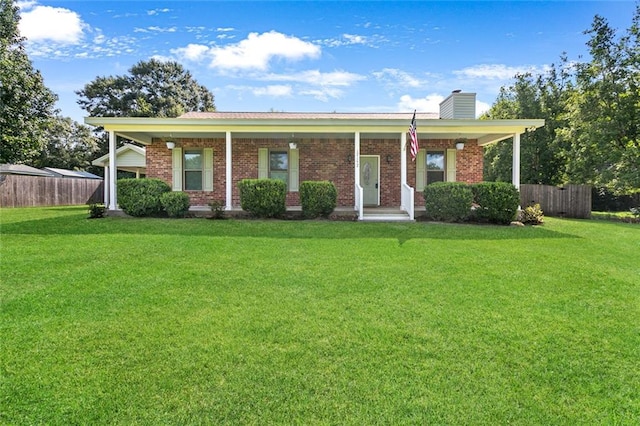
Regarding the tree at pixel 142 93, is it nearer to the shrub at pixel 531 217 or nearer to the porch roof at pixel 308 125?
the porch roof at pixel 308 125

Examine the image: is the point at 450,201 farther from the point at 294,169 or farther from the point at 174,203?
the point at 174,203

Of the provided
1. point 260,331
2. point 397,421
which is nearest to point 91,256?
point 260,331

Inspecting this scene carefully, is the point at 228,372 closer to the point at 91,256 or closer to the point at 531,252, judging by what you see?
the point at 91,256

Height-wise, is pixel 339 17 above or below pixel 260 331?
above

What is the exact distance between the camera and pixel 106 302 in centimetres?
427

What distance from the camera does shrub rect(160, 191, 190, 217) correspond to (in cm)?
1050

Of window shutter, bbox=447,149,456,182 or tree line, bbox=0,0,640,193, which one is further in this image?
tree line, bbox=0,0,640,193

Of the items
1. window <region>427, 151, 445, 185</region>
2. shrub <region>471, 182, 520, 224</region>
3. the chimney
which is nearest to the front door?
window <region>427, 151, 445, 185</region>

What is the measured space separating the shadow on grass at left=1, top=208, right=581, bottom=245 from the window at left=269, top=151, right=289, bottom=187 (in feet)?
11.8

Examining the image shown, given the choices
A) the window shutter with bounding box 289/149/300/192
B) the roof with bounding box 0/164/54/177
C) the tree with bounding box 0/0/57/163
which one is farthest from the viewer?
the roof with bounding box 0/164/54/177

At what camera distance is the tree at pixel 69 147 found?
32781 mm

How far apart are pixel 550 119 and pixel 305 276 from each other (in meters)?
21.6

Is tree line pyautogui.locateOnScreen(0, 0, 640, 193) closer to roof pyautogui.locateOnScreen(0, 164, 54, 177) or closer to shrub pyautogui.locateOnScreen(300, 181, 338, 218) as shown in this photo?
roof pyautogui.locateOnScreen(0, 164, 54, 177)

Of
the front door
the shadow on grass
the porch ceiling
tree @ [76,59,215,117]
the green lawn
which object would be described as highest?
tree @ [76,59,215,117]
